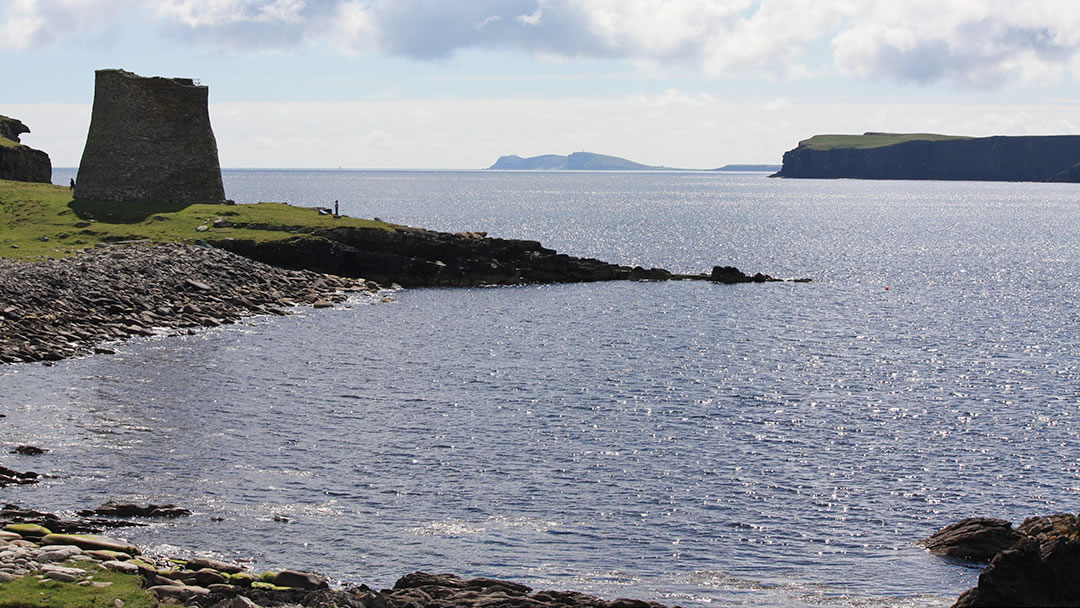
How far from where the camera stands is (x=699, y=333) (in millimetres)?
67062

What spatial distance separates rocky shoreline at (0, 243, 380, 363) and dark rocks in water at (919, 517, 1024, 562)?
125 ft

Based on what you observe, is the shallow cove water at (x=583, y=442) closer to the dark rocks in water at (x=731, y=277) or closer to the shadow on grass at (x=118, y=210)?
the dark rocks in water at (x=731, y=277)

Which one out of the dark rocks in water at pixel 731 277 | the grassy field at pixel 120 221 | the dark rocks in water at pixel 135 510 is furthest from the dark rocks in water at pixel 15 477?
the dark rocks in water at pixel 731 277

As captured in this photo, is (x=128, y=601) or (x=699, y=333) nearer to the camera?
Answer: (x=128, y=601)

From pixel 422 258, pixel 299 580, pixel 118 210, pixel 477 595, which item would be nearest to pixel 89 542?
pixel 299 580

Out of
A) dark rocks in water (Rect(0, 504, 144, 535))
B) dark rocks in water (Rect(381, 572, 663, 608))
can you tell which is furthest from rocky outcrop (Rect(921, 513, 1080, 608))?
dark rocks in water (Rect(0, 504, 144, 535))

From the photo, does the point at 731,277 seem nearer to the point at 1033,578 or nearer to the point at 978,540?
the point at 978,540

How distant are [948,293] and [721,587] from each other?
245ft

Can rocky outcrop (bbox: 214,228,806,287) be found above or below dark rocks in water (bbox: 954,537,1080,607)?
above

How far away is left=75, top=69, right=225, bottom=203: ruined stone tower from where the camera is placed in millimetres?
87562

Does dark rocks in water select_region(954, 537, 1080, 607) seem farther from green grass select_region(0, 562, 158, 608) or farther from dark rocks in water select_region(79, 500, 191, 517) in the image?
dark rocks in water select_region(79, 500, 191, 517)

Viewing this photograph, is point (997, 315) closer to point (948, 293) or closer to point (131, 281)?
point (948, 293)

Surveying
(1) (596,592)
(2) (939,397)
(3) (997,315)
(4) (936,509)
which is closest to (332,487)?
(1) (596,592)

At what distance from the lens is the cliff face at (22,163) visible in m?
104
